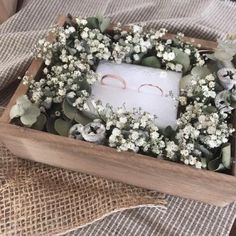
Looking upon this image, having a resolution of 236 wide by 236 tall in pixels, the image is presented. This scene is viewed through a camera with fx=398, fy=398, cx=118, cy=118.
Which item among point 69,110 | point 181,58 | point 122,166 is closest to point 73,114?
point 69,110

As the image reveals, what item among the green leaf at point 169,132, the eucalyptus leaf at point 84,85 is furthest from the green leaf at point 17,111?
the green leaf at point 169,132

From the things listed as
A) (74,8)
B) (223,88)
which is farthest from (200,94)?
(74,8)

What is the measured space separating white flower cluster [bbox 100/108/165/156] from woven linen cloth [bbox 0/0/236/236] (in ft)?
0.43

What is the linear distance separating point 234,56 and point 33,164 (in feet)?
1.29

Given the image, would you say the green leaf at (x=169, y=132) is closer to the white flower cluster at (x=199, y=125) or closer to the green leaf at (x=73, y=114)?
the white flower cluster at (x=199, y=125)

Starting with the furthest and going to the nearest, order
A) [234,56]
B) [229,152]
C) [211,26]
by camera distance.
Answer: [211,26] < [234,56] < [229,152]

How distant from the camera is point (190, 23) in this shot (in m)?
0.76

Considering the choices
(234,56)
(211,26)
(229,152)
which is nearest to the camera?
(229,152)

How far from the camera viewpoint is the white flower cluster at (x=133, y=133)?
1.86 feet

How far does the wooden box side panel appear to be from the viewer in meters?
0.56

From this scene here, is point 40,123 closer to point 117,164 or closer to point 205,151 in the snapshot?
point 117,164

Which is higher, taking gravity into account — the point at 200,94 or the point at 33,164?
the point at 200,94

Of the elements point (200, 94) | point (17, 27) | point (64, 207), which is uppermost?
point (200, 94)

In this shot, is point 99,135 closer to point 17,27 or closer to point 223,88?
point 223,88
